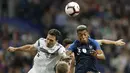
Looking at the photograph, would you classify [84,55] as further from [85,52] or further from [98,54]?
[98,54]

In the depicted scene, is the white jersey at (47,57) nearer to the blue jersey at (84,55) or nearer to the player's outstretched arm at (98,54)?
the blue jersey at (84,55)

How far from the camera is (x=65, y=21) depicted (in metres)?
24.9

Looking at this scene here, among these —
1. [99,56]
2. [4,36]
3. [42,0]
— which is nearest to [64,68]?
[99,56]

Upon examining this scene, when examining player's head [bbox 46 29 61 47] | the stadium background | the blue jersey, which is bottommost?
the stadium background

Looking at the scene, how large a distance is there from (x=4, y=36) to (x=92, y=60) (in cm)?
857

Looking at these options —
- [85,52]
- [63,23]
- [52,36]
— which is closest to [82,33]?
[85,52]

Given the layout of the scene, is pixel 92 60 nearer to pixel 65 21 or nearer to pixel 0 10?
pixel 65 21

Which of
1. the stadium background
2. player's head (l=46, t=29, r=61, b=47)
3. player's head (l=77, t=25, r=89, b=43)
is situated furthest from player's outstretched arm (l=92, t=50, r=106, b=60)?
the stadium background

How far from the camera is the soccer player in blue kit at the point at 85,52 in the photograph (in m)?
15.0

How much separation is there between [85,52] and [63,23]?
32.0ft

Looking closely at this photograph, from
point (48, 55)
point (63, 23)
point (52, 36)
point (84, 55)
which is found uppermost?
point (52, 36)

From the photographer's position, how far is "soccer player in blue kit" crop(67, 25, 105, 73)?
15.0 metres

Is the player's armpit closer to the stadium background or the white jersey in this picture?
the white jersey

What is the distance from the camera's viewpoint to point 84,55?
15.2 m
